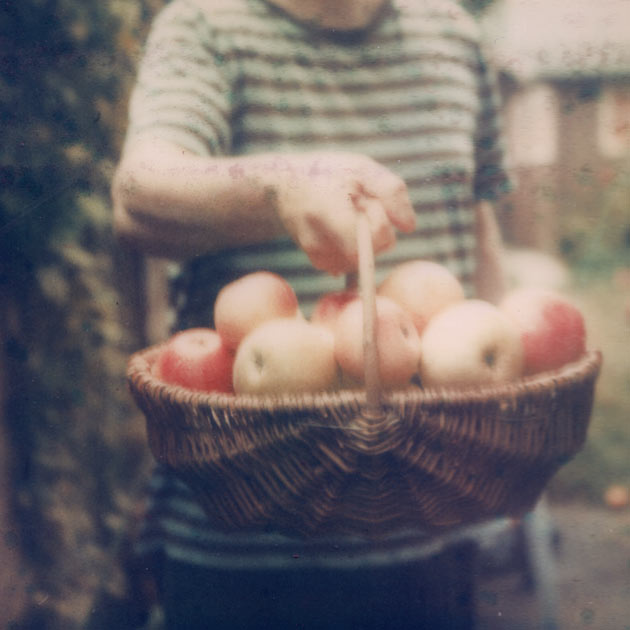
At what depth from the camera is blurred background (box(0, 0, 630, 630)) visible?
3.14ft

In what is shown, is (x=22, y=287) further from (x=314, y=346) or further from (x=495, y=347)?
(x=495, y=347)

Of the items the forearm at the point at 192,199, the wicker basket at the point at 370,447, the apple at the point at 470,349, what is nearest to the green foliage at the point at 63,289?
the forearm at the point at 192,199

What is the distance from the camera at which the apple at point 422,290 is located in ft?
2.47

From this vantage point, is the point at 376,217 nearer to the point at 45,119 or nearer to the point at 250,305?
the point at 250,305

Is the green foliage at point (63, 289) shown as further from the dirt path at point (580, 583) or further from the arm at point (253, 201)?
the dirt path at point (580, 583)

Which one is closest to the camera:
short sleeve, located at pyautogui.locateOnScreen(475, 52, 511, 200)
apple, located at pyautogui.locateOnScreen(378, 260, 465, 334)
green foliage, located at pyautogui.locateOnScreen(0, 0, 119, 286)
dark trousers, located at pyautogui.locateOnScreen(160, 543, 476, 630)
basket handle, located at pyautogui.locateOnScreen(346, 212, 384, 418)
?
basket handle, located at pyautogui.locateOnScreen(346, 212, 384, 418)

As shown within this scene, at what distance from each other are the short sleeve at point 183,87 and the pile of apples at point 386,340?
213 millimetres

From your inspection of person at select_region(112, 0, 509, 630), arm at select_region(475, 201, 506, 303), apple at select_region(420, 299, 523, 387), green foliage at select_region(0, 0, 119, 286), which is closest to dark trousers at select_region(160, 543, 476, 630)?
person at select_region(112, 0, 509, 630)

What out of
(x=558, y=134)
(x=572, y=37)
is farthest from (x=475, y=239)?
(x=572, y=37)

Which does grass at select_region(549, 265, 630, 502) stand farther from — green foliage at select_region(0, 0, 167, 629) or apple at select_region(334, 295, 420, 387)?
green foliage at select_region(0, 0, 167, 629)

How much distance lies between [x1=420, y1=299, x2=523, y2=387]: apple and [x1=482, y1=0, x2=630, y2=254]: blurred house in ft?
1.12

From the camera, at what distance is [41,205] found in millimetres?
1294

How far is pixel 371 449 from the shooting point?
21.8 inches

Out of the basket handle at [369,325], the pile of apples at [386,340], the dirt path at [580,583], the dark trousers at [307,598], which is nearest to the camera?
the basket handle at [369,325]
